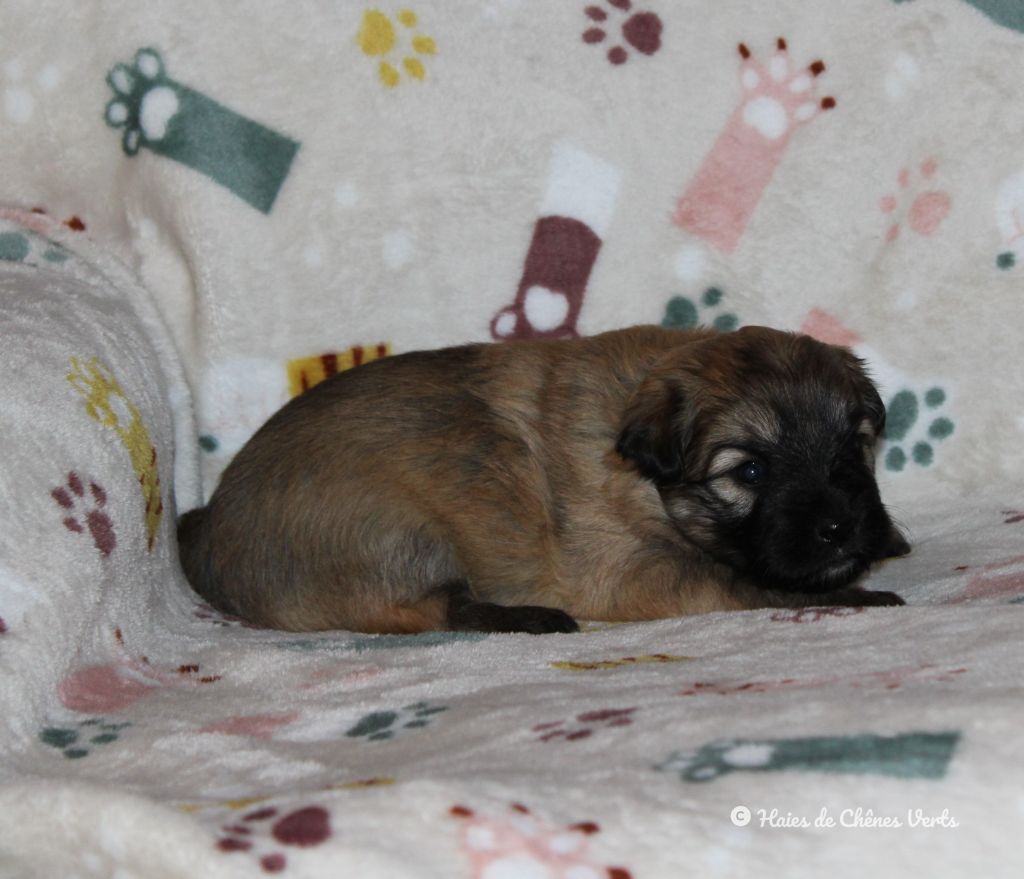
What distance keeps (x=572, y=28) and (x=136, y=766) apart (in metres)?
2.39

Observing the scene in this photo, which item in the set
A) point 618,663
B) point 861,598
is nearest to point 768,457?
point 861,598

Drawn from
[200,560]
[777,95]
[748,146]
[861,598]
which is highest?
[777,95]

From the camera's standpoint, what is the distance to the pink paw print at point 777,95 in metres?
3.69

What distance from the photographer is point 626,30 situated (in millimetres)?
3713

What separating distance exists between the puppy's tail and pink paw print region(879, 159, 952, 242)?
1946mm


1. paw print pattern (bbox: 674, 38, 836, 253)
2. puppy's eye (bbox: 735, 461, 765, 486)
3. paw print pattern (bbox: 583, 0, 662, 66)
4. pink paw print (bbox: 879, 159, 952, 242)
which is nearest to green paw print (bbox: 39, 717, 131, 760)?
puppy's eye (bbox: 735, 461, 765, 486)

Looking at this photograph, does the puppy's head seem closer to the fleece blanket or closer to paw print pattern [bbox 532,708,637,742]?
the fleece blanket

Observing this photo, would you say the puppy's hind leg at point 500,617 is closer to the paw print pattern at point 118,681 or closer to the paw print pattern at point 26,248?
the paw print pattern at point 118,681

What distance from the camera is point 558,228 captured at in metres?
3.75

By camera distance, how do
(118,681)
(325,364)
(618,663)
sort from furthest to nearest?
(325,364) < (118,681) < (618,663)

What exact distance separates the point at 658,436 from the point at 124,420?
118 cm

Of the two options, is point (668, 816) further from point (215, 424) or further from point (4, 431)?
point (215, 424)

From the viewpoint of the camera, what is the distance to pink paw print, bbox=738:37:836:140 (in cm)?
369

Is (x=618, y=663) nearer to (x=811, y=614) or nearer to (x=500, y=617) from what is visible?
(x=811, y=614)
